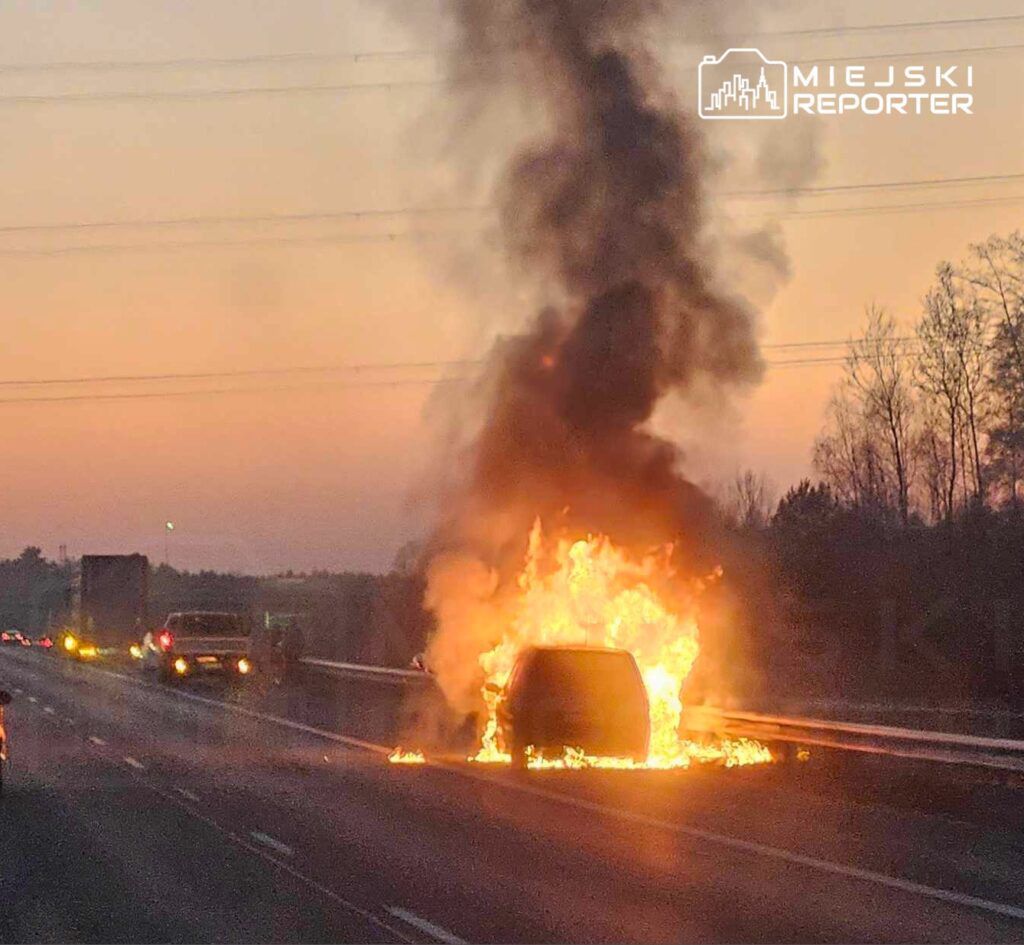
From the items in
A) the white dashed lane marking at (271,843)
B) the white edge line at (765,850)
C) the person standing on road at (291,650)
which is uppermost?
the person standing on road at (291,650)

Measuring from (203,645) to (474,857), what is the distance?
3537 centimetres

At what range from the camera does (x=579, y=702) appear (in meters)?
21.6

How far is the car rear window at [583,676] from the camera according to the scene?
2164 centimetres

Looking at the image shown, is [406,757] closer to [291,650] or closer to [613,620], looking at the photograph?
[613,620]

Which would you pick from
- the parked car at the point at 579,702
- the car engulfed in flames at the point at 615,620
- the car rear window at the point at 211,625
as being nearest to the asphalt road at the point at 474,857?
the parked car at the point at 579,702

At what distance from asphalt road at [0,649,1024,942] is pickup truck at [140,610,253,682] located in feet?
78.8

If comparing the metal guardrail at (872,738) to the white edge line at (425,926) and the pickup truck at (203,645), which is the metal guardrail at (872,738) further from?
the pickup truck at (203,645)

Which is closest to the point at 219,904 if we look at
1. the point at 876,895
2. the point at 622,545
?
the point at 876,895

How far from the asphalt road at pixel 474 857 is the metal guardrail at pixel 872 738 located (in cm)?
52

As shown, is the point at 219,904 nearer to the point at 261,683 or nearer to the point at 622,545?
the point at 622,545

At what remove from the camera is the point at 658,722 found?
79.0 feet

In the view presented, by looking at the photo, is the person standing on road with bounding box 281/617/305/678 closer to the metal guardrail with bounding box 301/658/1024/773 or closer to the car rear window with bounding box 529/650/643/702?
the metal guardrail with bounding box 301/658/1024/773

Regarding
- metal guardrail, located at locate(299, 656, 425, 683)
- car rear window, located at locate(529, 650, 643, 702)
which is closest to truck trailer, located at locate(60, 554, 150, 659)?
metal guardrail, located at locate(299, 656, 425, 683)

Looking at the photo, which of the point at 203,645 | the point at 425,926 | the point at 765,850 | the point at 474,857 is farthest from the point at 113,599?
the point at 425,926
